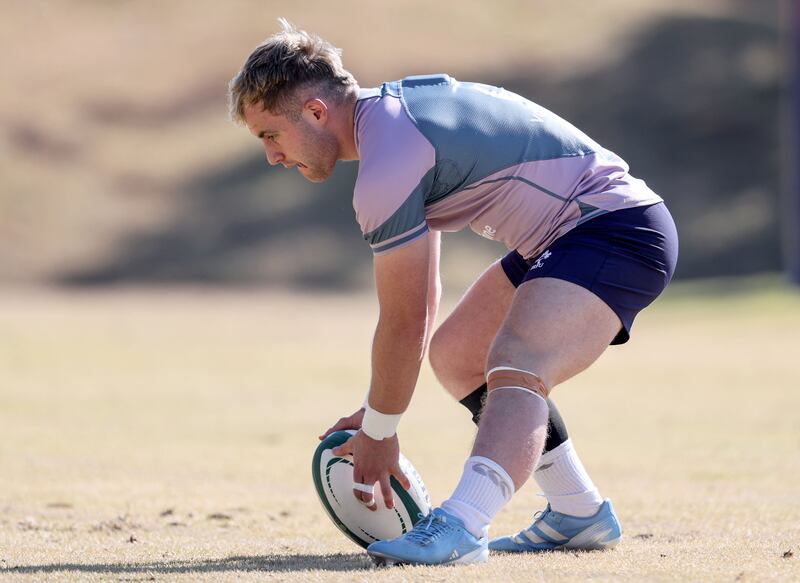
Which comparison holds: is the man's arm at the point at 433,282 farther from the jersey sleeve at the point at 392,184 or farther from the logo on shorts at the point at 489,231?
the jersey sleeve at the point at 392,184

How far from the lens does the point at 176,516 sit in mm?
6531

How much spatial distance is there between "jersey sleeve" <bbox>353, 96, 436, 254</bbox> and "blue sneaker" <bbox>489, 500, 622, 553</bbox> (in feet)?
4.91

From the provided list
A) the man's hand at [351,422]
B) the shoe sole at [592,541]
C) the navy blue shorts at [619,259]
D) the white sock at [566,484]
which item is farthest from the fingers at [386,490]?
the navy blue shorts at [619,259]

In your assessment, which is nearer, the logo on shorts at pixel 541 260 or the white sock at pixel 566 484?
the logo on shorts at pixel 541 260

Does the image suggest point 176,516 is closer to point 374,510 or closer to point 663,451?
point 374,510

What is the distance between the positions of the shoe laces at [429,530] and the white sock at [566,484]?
0.84m

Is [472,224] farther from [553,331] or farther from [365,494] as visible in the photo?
[365,494]

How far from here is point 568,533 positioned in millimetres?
5414

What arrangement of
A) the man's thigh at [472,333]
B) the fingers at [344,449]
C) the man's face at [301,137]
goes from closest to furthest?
1. the man's face at [301,137]
2. the fingers at [344,449]
3. the man's thigh at [472,333]

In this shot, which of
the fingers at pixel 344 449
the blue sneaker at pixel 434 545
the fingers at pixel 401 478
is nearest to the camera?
the blue sneaker at pixel 434 545

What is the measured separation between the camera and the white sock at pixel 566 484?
17.7ft

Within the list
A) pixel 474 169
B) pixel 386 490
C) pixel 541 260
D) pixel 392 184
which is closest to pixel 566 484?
pixel 386 490

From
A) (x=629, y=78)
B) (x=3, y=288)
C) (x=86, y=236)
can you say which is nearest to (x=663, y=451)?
(x=3, y=288)

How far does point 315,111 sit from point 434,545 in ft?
5.32
